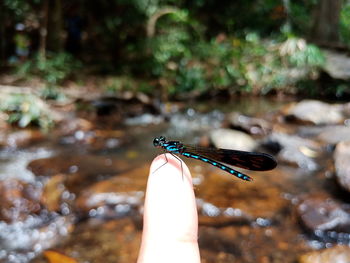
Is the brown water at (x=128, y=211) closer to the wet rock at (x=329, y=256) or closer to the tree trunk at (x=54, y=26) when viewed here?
the wet rock at (x=329, y=256)

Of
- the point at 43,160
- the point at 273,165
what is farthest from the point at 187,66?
the point at 273,165

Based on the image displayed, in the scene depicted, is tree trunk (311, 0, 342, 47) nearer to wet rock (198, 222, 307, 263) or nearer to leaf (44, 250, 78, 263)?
wet rock (198, 222, 307, 263)

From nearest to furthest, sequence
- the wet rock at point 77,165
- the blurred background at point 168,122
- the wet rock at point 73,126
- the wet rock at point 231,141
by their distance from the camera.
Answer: the blurred background at point 168,122
the wet rock at point 77,165
the wet rock at point 231,141
the wet rock at point 73,126

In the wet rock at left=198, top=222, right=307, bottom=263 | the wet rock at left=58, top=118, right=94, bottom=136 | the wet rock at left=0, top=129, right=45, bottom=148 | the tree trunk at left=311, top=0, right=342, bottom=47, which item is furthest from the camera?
the tree trunk at left=311, top=0, right=342, bottom=47

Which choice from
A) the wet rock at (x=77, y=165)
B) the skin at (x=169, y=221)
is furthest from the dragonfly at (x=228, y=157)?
the wet rock at (x=77, y=165)

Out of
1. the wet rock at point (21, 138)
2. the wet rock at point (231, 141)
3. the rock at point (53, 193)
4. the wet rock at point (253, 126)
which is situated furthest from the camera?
the wet rock at point (253, 126)

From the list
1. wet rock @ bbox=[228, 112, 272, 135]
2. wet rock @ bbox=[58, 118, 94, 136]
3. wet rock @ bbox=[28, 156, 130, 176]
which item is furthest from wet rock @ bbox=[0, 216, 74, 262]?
wet rock @ bbox=[228, 112, 272, 135]
